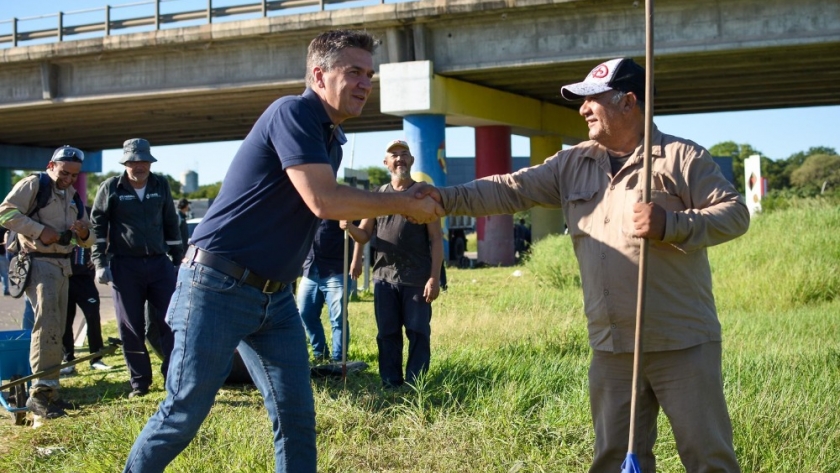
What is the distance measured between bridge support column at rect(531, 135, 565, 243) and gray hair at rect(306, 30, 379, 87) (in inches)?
1024

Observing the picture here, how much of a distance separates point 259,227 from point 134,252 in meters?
4.09

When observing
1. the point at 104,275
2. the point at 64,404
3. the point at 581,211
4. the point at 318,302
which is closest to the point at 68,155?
the point at 104,275

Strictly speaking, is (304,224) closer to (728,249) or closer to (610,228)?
(610,228)

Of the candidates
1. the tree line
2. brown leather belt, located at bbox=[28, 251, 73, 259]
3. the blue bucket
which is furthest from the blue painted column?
the tree line

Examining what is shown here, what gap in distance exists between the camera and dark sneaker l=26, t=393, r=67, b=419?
6.78 meters

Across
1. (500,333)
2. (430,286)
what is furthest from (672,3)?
(430,286)

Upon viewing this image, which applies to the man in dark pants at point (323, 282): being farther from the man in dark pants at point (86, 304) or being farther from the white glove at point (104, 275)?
the man in dark pants at point (86, 304)

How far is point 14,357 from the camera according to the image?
23.6 feet

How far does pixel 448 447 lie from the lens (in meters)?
5.26

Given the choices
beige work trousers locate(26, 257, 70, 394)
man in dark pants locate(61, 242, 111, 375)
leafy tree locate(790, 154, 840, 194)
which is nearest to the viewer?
beige work trousers locate(26, 257, 70, 394)

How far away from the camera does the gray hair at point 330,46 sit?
4098mm

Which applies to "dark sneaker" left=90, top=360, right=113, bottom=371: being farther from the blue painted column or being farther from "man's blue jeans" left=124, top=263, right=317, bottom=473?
the blue painted column

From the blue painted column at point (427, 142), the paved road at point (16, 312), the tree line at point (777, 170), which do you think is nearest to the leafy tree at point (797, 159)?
the tree line at point (777, 170)

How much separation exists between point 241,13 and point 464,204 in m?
19.2
